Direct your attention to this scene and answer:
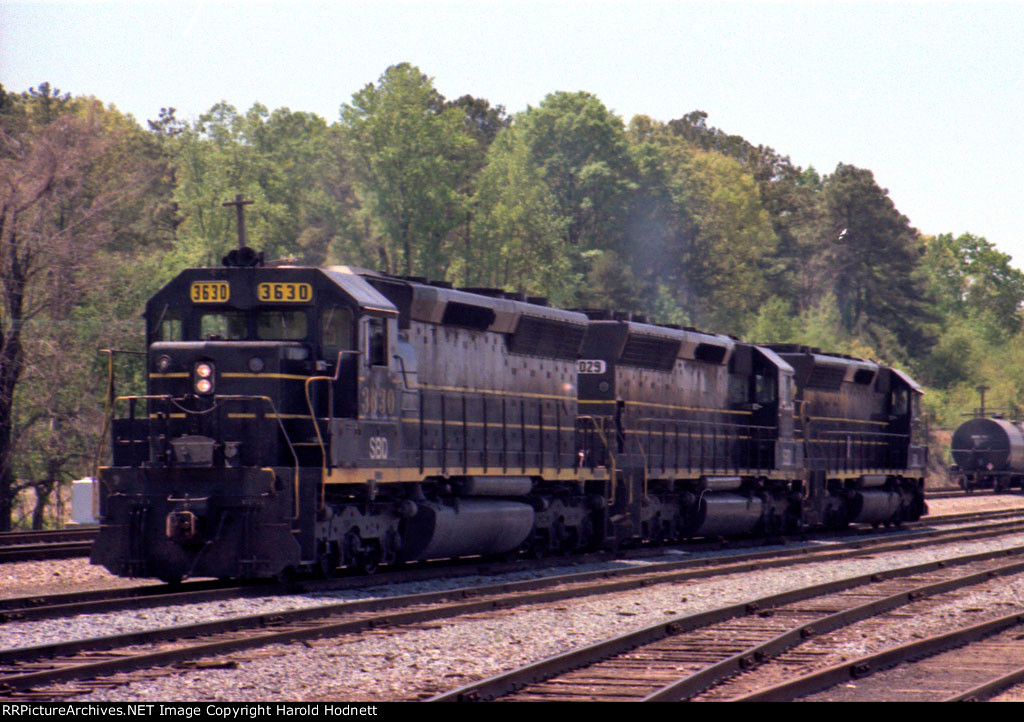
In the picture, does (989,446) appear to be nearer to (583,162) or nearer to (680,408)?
(680,408)

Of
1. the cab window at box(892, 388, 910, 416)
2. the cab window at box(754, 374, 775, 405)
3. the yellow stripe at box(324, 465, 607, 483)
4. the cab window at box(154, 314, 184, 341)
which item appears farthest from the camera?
the cab window at box(892, 388, 910, 416)

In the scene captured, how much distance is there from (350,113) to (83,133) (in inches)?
1038

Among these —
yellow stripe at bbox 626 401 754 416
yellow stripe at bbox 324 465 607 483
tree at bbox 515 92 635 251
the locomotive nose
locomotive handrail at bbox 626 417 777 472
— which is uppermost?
tree at bbox 515 92 635 251

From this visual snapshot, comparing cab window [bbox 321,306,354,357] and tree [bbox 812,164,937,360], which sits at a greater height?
tree [bbox 812,164,937,360]

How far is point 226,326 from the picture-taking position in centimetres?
1414

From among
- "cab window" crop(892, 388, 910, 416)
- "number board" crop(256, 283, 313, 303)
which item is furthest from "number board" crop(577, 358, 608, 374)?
"cab window" crop(892, 388, 910, 416)

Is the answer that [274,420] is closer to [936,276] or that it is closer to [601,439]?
[601,439]

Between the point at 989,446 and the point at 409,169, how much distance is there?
25298 millimetres

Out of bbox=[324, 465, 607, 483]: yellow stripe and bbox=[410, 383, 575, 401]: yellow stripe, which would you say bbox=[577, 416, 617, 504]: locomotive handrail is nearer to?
bbox=[324, 465, 607, 483]: yellow stripe

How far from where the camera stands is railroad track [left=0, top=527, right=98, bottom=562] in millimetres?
16766

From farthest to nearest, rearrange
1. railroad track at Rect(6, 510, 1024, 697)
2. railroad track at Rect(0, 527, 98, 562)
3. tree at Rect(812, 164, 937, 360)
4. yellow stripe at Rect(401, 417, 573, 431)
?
tree at Rect(812, 164, 937, 360), railroad track at Rect(0, 527, 98, 562), yellow stripe at Rect(401, 417, 573, 431), railroad track at Rect(6, 510, 1024, 697)

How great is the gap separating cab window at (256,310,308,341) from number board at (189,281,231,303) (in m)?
0.43

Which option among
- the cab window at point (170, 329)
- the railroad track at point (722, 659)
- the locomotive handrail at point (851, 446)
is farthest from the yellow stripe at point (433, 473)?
the locomotive handrail at point (851, 446)

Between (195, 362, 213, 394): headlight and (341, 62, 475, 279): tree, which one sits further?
(341, 62, 475, 279): tree
